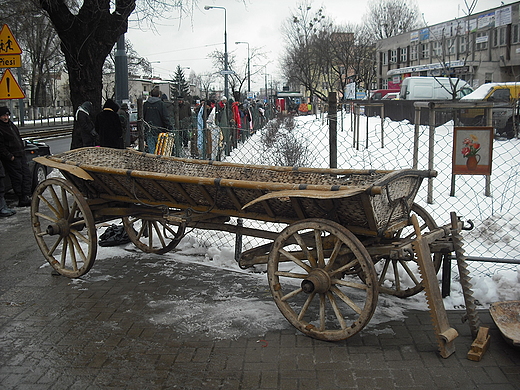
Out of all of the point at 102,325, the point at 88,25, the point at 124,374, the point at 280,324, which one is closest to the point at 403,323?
the point at 280,324

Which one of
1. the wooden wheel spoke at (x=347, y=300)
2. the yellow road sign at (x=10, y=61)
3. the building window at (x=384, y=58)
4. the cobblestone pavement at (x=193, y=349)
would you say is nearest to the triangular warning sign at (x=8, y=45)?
the yellow road sign at (x=10, y=61)

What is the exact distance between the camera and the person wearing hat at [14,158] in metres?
9.04

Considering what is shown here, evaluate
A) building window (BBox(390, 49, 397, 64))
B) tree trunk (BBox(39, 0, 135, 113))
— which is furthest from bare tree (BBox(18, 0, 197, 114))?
building window (BBox(390, 49, 397, 64))

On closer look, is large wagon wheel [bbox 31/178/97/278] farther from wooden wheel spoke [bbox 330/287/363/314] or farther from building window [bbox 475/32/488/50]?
building window [bbox 475/32/488/50]

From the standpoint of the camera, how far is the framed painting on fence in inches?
224

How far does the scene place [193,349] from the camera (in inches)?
154

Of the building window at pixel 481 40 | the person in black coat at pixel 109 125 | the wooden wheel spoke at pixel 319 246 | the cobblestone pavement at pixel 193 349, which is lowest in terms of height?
the cobblestone pavement at pixel 193 349

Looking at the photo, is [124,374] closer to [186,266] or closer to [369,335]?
[369,335]

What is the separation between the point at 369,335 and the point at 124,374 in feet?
5.96

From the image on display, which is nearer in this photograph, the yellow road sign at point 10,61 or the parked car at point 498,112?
the yellow road sign at point 10,61

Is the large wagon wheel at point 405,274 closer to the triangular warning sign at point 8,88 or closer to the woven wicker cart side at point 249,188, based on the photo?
the woven wicker cart side at point 249,188

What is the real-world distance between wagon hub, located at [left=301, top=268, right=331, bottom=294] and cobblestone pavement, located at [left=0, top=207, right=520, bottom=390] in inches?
16.5

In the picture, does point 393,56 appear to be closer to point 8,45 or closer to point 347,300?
point 8,45

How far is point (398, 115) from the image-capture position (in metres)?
21.8
